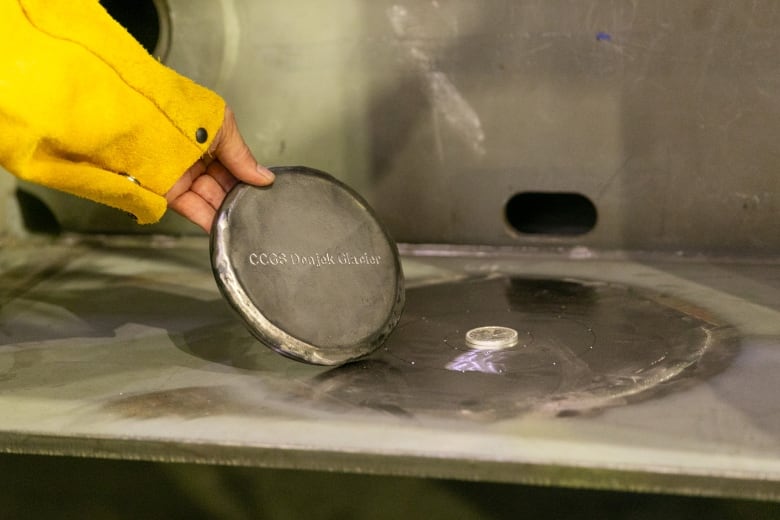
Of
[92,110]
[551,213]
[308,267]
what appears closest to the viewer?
[92,110]

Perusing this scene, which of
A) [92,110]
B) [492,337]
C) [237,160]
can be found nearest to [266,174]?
[237,160]

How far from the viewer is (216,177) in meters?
1.14

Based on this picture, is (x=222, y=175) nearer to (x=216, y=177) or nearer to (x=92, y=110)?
(x=216, y=177)

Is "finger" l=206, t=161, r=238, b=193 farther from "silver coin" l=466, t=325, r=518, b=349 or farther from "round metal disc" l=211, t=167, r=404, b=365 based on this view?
"silver coin" l=466, t=325, r=518, b=349

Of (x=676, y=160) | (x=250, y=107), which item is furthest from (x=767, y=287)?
(x=250, y=107)

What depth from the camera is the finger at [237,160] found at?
3.53 feet

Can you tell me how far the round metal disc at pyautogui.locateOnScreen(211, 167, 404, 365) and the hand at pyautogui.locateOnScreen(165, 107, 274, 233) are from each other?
24 millimetres

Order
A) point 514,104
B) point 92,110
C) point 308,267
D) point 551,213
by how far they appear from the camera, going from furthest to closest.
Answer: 1. point 551,213
2. point 514,104
3. point 308,267
4. point 92,110

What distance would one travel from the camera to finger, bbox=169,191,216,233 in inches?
43.6

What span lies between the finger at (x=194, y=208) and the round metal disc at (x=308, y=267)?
7 cm

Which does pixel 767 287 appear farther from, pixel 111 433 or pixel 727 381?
pixel 111 433

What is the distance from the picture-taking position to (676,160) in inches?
52.7

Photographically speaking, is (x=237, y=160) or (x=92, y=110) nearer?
(x=92, y=110)

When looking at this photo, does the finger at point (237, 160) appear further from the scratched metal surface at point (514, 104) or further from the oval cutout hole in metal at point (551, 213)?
the oval cutout hole in metal at point (551, 213)
